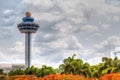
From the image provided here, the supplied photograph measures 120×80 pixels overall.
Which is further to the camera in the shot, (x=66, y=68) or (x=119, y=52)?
(x=119, y=52)

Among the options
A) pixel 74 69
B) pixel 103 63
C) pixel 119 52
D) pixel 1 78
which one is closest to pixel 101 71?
pixel 103 63

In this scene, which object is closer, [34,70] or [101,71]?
[101,71]

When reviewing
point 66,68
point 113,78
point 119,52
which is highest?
point 119,52

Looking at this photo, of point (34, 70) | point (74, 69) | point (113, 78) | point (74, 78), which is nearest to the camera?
point (113, 78)

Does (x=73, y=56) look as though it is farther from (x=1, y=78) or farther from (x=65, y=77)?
(x=65, y=77)

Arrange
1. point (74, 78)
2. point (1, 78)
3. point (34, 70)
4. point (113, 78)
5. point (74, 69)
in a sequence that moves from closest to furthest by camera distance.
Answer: point (113, 78) → point (74, 78) → point (74, 69) → point (1, 78) → point (34, 70)

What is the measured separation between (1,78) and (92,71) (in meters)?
29.0

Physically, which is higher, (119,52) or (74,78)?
(119,52)

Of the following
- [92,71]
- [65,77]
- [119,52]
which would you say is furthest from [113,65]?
[119,52]

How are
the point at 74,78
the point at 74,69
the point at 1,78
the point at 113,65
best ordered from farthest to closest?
the point at 1,78 < the point at 74,69 < the point at 113,65 < the point at 74,78

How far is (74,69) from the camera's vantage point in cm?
9581

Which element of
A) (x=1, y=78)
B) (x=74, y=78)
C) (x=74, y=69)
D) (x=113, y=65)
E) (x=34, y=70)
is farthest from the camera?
(x=34, y=70)

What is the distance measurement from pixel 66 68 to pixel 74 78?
132 feet

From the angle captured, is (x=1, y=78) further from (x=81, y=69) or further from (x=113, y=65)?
(x=113, y=65)
